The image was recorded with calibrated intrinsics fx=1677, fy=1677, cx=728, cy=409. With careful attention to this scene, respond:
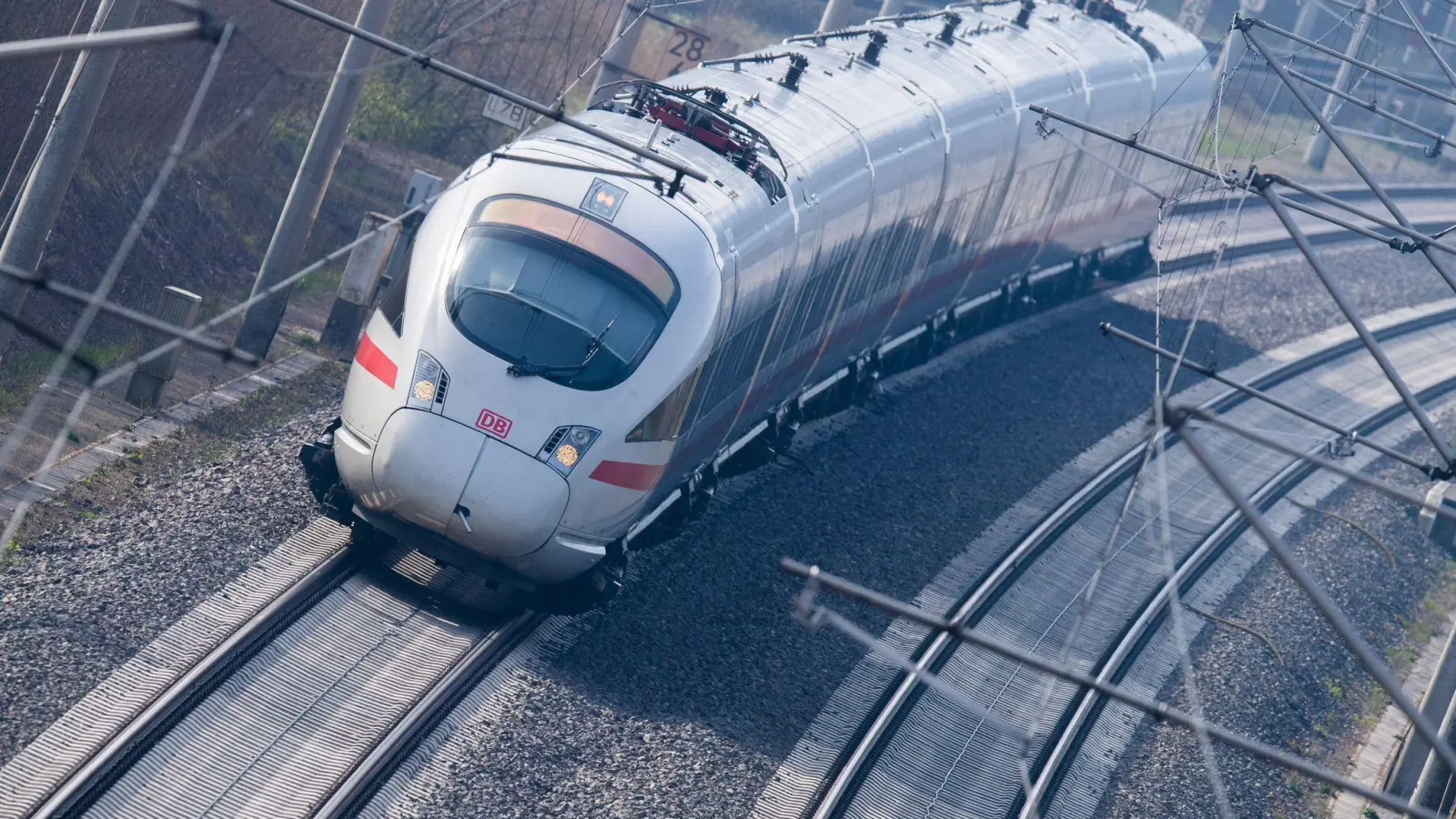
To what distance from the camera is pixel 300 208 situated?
771 inches

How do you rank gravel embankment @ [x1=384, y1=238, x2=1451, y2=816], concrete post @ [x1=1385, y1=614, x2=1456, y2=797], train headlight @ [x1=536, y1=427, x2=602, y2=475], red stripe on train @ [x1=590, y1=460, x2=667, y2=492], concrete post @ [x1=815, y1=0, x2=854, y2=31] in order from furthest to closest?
→ concrete post @ [x1=815, y1=0, x2=854, y2=31]
concrete post @ [x1=1385, y1=614, x2=1456, y2=797]
red stripe on train @ [x1=590, y1=460, x2=667, y2=492]
train headlight @ [x1=536, y1=427, x2=602, y2=475]
gravel embankment @ [x1=384, y1=238, x2=1451, y2=816]

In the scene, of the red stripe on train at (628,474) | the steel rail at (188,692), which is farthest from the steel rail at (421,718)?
the red stripe on train at (628,474)

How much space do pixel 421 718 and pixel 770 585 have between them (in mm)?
4892

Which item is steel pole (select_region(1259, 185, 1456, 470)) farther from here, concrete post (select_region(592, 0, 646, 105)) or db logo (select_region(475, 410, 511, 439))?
concrete post (select_region(592, 0, 646, 105))

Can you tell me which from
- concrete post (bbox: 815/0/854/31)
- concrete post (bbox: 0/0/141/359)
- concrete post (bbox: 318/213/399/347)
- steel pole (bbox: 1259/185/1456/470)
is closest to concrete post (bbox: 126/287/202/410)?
concrete post (bbox: 0/0/141/359)

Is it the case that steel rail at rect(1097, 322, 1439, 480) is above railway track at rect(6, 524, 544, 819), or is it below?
above

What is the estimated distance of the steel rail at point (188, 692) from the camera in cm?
1098

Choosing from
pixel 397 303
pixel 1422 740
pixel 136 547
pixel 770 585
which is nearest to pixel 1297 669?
pixel 1422 740

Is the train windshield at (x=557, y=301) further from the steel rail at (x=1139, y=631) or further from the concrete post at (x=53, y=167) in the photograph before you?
the steel rail at (x=1139, y=631)

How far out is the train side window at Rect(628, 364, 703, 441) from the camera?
14.2 metres

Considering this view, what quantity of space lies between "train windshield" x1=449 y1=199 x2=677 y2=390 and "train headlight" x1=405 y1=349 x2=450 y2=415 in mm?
386

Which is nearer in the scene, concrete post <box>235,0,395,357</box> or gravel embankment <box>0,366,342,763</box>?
gravel embankment <box>0,366,342,763</box>

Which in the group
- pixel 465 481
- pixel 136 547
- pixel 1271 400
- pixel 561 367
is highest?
pixel 1271 400

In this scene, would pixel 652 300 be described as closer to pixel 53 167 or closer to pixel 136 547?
pixel 136 547
